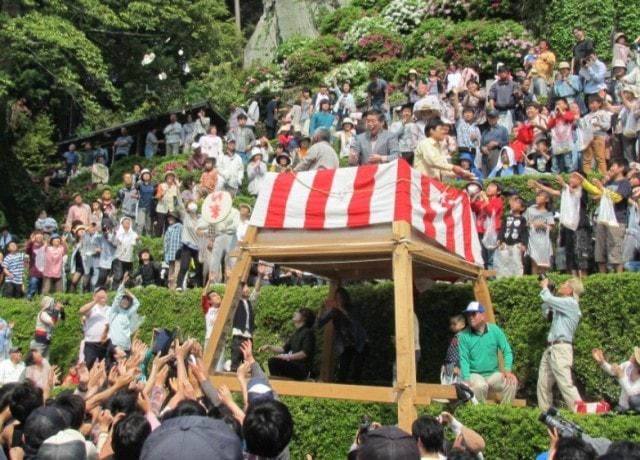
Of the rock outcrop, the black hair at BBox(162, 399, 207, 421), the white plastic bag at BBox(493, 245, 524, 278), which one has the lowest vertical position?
the black hair at BBox(162, 399, 207, 421)

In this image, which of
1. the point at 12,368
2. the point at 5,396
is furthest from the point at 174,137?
the point at 5,396

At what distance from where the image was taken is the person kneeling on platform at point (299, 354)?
1179 cm

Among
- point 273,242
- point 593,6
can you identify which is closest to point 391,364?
point 273,242

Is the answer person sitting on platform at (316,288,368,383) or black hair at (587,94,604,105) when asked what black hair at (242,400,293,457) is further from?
black hair at (587,94,604,105)

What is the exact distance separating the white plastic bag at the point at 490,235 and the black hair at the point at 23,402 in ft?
29.5

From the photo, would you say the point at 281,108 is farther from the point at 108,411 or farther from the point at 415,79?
the point at 108,411

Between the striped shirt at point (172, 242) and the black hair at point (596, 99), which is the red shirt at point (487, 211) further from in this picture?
the striped shirt at point (172, 242)

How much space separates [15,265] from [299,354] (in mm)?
10258

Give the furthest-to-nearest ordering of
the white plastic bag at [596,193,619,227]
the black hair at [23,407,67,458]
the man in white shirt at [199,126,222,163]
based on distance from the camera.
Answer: the man in white shirt at [199,126,222,163] < the white plastic bag at [596,193,619,227] < the black hair at [23,407,67,458]

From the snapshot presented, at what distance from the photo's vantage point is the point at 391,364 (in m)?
13.1

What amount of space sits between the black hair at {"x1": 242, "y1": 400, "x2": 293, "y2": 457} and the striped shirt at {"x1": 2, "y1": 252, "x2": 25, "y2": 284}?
15915mm

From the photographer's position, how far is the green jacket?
35.2ft

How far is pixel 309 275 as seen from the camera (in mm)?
16812

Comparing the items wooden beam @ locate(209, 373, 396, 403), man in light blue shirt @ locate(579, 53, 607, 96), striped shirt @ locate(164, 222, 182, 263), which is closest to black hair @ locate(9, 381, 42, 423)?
wooden beam @ locate(209, 373, 396, 403)
